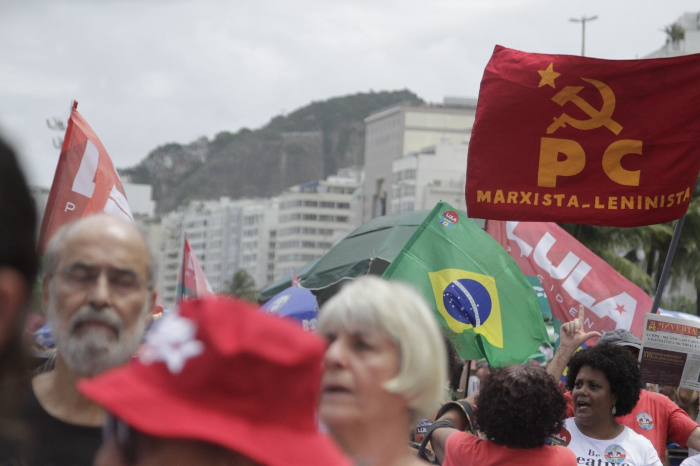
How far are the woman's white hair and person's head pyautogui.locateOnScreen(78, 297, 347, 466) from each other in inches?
37.7

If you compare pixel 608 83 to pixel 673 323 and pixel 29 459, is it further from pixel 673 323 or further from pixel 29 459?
pixel 29 459

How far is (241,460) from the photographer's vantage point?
147 cm

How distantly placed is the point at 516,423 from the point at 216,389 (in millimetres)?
3095

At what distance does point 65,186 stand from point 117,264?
4.14 m

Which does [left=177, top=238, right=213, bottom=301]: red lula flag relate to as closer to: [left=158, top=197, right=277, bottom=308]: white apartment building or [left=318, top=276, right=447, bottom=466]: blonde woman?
[left=318, top=276, right=447, bottom=466]: blonde woman

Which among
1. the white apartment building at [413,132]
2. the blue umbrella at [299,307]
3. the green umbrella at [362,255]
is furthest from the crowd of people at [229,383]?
the white apartment building at [413,132]

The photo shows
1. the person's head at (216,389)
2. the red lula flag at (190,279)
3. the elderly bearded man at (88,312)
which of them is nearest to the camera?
the person's head at (216,389)

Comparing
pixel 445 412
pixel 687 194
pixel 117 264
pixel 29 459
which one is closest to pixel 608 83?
pixel 687 194

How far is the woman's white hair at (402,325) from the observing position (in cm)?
246

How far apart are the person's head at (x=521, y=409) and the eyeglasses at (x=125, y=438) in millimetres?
3021

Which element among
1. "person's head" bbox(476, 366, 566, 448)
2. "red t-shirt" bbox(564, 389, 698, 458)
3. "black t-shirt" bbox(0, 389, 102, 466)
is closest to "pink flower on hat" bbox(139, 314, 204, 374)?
"black t-shirt" bbox(0, 389, 102, 466)

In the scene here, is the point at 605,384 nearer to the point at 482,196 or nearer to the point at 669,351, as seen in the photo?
the point at 669,351

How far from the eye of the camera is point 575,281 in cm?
1036

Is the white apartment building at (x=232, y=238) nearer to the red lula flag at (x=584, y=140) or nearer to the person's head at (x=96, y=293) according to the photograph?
the red lula flag at (x=584, y=140)
